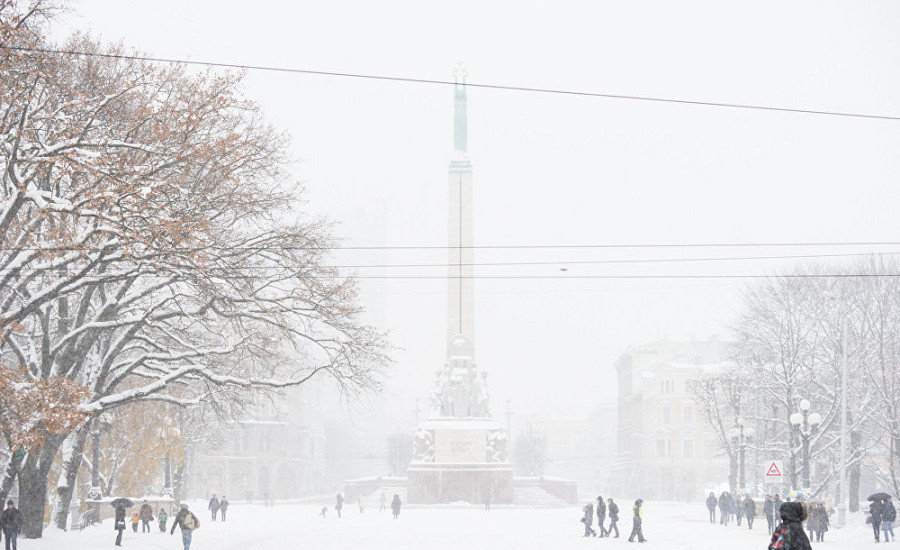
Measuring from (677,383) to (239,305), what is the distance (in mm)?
90403

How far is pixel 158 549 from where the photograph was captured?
92.0 feet

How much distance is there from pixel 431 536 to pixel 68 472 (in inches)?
441

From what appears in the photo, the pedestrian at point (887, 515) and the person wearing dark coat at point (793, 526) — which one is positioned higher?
the person wearing dark coat at point (793, 526)

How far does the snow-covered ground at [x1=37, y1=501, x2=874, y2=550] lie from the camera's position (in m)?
29.5

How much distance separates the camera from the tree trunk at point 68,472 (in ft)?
94.8

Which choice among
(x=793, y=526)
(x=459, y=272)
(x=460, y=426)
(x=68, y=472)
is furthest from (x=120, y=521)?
(x=459, y=272)

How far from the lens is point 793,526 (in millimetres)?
11148

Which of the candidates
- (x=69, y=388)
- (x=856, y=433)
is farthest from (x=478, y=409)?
(x=69, y=388)

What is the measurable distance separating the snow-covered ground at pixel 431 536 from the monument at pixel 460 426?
65.7 feet

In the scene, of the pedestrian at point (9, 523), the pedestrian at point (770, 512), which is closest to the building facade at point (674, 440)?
the pedestrian at point (770, 512)

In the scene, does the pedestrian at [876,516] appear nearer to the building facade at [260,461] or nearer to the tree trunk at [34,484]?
the tree trunk at [34,484]

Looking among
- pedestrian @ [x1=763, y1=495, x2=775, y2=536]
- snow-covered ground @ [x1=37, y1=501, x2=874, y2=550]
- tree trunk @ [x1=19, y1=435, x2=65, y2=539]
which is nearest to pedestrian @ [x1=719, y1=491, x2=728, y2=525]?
snow-covered ground @ [x1=37, y1=501, x2=874, y2=550]

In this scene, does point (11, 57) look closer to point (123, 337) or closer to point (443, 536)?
point (123, 337)

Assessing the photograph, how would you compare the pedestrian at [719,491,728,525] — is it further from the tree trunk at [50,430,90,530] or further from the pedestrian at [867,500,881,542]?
the tree trunk at [50,430,90,530]
